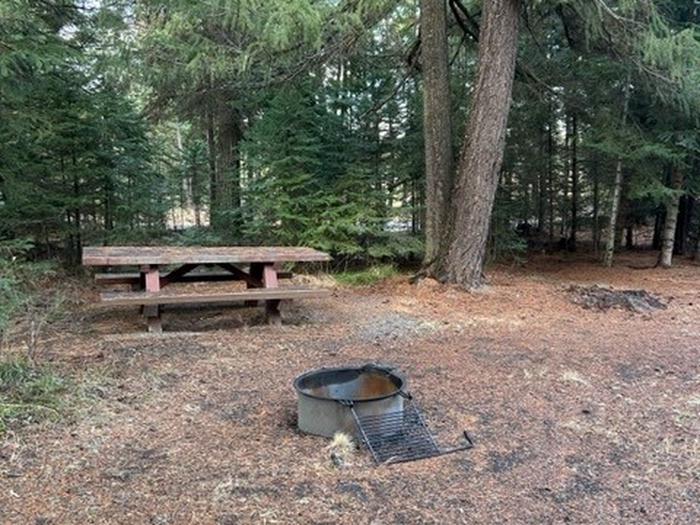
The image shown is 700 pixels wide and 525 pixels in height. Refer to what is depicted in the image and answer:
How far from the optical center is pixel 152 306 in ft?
16.8

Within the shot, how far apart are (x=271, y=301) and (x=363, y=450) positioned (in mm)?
2950

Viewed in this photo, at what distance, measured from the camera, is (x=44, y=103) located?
7.58 m

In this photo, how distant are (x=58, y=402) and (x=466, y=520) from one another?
7.83 feet

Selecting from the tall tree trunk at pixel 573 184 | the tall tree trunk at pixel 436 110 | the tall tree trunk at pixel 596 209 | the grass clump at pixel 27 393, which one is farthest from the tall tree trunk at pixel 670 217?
the grass clump at pixel 27 393

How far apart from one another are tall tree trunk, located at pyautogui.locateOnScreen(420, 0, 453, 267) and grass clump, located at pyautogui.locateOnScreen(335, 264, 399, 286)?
887mm

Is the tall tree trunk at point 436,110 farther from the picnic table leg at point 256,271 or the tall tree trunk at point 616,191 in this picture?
the tall tree trunk at point 616,191

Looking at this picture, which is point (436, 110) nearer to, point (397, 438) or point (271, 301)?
point (271, 301)

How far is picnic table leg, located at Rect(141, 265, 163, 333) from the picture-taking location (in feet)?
16.5

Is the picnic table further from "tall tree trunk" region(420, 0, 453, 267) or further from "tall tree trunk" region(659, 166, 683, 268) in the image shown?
"tall tree trunk" region(659, 166, 683, 268)

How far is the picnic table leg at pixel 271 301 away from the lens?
215 inches

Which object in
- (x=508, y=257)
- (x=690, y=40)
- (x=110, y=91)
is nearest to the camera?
(x=690, y=40)

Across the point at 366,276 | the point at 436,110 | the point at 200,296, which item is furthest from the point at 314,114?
the point at 200,296

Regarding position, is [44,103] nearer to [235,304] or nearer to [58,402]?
[235,304]

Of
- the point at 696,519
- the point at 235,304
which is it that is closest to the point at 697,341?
the point at 696,519
